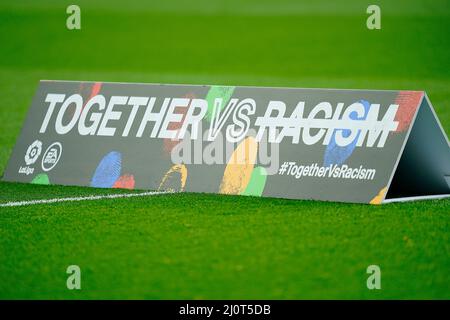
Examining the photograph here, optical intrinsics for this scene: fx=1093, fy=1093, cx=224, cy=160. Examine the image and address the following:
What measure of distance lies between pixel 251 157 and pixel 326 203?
104cm

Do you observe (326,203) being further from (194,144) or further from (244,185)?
(194,144)

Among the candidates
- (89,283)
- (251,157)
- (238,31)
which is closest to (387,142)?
(251,157)

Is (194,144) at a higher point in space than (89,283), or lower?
higher

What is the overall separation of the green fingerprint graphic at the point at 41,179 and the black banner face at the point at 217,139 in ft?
0.04

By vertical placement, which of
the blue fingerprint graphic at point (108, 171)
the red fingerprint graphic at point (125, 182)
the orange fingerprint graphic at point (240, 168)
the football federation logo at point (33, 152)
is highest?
the football federation logo at point (33, 152)

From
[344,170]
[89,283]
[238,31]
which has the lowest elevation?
[89,283]

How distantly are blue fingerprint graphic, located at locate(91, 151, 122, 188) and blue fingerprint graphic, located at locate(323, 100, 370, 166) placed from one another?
8.03 feet

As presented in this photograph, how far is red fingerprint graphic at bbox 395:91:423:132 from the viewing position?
10344 mm

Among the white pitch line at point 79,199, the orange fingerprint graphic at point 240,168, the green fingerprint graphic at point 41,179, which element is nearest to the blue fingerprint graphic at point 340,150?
the orange fingerprint graphic at point 240,168

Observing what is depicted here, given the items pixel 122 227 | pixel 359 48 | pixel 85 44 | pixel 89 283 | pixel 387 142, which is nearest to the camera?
pixel 89 283

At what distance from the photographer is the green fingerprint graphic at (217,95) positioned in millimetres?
11469

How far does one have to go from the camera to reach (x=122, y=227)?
31.8ft

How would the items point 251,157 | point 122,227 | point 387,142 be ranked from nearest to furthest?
point 122,227
point 387,142
point 251,157

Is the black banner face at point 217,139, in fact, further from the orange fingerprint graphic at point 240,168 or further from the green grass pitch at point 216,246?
the green grass pitch at point 216,246
